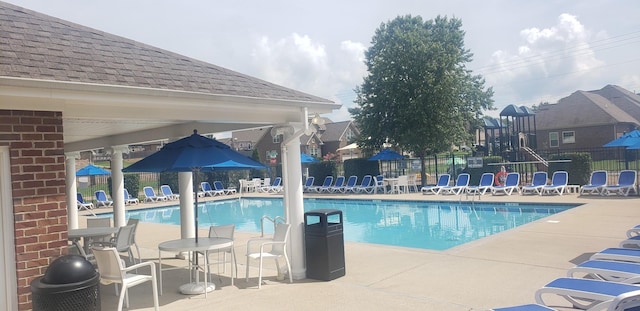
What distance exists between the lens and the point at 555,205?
53.4 ft

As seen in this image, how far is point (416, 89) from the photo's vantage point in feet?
82.1

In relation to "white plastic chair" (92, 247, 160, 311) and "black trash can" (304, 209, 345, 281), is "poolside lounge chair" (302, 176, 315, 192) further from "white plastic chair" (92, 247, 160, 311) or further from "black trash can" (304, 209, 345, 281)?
"white plastic chair" (92, 247, 160, 311)

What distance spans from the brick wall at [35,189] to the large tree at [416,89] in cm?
2111

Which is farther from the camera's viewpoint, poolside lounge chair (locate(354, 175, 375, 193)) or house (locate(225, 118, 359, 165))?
house (locate(225, 118, 359, 165))

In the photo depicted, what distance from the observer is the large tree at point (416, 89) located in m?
24.7

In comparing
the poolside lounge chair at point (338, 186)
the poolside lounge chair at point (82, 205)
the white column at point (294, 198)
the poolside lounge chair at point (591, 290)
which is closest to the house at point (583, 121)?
the poolside lounge chair at point (338, 186)

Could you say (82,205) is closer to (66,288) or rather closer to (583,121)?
(66,288)

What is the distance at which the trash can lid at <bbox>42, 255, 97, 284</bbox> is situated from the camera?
4.40 meters

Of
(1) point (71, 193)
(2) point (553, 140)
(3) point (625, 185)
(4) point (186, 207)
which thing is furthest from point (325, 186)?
(2) point (553, 140)

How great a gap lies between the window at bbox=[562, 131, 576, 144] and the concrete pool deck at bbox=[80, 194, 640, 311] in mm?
34982

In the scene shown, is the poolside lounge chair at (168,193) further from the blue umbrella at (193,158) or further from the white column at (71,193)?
the blue umbrella at (193,158)

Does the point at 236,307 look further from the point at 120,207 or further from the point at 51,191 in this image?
the point at 120,207

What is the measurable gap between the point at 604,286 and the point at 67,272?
192 inches

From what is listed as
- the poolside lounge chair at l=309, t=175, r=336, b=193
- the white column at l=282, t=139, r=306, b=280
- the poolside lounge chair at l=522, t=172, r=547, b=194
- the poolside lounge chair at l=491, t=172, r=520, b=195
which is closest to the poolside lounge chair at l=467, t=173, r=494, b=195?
the poolside lounge chair at l=491, t=172, r=520, b=195
